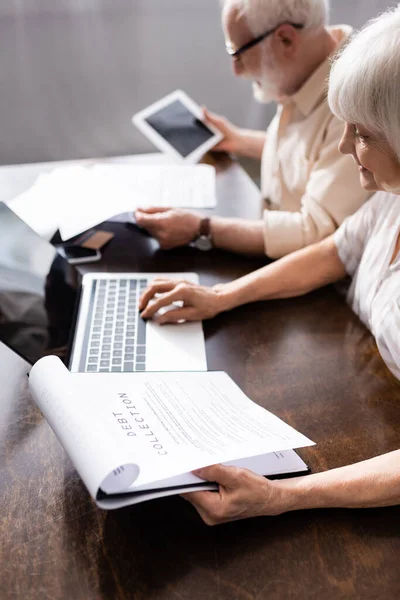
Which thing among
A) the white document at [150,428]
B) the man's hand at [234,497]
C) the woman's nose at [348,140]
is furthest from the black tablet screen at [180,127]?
the man's hand at [234,497]

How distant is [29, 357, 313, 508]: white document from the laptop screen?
14cm

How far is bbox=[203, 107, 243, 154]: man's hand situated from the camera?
1887mm

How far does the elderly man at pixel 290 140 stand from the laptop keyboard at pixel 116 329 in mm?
215

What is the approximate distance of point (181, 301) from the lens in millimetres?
1198

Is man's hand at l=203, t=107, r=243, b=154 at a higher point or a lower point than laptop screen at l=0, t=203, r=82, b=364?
lower

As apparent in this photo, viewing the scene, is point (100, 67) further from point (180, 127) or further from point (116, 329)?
point (116, 329)

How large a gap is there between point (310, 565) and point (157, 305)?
573 mm

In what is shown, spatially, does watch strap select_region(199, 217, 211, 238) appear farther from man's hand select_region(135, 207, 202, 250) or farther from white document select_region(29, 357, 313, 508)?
white document select_region(29, 357, 313, 508)

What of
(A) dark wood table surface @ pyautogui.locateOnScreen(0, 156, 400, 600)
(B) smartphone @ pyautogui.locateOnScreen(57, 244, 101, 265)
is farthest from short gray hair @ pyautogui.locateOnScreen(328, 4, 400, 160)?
(B) smartphone @ pyautogui.locateOnScreen(57, 244, 101, 265)

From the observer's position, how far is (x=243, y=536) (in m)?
0.78

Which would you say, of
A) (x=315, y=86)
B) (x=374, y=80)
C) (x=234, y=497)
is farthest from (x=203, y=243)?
(x=234, y=497)

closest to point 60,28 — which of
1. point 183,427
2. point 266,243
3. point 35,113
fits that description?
point 35,113

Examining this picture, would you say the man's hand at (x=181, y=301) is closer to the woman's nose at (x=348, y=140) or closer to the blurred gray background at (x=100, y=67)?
the woman's nose at (x=348, y=140)

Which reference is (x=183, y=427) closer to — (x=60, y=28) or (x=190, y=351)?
(x=190, y=351)
